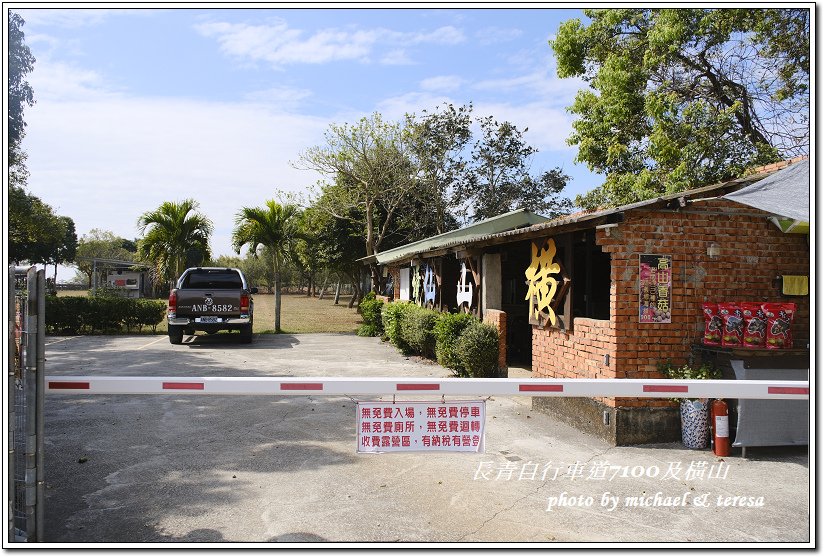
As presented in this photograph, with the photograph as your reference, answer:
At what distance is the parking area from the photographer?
432 cm

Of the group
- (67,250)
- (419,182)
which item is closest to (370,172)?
(419,182)

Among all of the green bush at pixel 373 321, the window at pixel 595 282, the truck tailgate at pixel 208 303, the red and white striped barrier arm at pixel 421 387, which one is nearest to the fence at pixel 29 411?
the red and white striped barrier arm at pixel 421 387

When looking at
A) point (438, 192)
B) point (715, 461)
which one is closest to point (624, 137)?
point (715, 461)

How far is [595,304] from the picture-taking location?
12.4 metres

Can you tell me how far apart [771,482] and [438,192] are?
24503mm

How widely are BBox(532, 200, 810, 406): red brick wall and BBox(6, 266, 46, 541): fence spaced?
16.8 ft

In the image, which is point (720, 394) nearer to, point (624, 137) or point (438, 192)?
point (624, 137)

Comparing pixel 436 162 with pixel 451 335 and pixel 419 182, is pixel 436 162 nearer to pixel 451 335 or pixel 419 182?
pixel 419 182

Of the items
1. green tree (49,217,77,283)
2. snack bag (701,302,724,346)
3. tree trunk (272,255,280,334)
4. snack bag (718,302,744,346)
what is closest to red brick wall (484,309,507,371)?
snack bag (701,302,724,346)

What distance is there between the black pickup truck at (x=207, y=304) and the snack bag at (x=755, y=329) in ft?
39.8

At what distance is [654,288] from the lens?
690 centimetres

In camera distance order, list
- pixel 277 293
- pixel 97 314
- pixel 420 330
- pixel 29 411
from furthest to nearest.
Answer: pixel 277 293 → pixel 97 314 → pixel 420 330 → pixel 29 411

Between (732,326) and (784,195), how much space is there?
1.36m

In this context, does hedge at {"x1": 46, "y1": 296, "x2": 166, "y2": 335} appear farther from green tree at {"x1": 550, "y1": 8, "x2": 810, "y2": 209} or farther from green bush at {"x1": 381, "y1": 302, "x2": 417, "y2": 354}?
green tree at {"x1": 550, "y1": 8, "x2": 810, "y2": 209}
